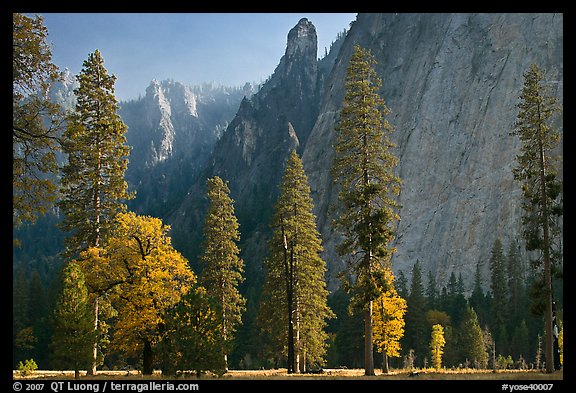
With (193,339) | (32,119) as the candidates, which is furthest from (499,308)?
(32,119)

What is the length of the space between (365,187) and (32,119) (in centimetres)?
1546

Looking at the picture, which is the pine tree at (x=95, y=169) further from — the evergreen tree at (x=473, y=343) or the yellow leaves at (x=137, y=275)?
the evergreen tree at (x=473, y=343)

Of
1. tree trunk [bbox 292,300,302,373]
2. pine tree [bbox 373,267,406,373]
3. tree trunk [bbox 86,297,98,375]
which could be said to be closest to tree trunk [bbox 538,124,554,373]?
pine tree [bbox 373,267,406,373]

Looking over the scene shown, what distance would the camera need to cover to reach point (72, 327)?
23.2 meters

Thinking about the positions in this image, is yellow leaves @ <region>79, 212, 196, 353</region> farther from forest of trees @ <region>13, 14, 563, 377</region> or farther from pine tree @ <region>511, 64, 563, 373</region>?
pine tree @ <region>511, 64, 563, 373</region>

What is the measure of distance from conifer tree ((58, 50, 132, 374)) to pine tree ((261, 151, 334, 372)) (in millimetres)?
11631

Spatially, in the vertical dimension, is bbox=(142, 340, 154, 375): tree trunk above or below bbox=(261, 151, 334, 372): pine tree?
below

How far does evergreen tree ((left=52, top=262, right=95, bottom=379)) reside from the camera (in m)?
23.2

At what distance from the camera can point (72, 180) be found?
27250mm

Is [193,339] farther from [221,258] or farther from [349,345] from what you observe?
[349,345]
